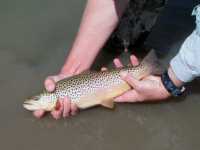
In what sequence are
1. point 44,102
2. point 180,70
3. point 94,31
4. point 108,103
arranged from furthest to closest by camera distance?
point 94,31, point 108,103, point 44,102, point 180,70

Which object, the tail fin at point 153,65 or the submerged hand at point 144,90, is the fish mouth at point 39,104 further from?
the tail fin at point 153,65

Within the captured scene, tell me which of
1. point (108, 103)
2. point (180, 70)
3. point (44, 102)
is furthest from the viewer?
point (108, 103)

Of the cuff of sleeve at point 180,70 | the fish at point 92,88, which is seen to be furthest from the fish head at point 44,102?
the cuff of sleeve at point 180,70

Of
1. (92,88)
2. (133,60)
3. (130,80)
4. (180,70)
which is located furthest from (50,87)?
(180,70)

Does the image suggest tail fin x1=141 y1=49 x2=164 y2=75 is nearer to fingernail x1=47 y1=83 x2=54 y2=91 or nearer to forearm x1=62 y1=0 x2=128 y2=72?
forearm x1=62 y1=0 x2=128 y2=72

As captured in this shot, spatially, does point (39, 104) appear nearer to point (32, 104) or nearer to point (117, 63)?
point (32, 104)
